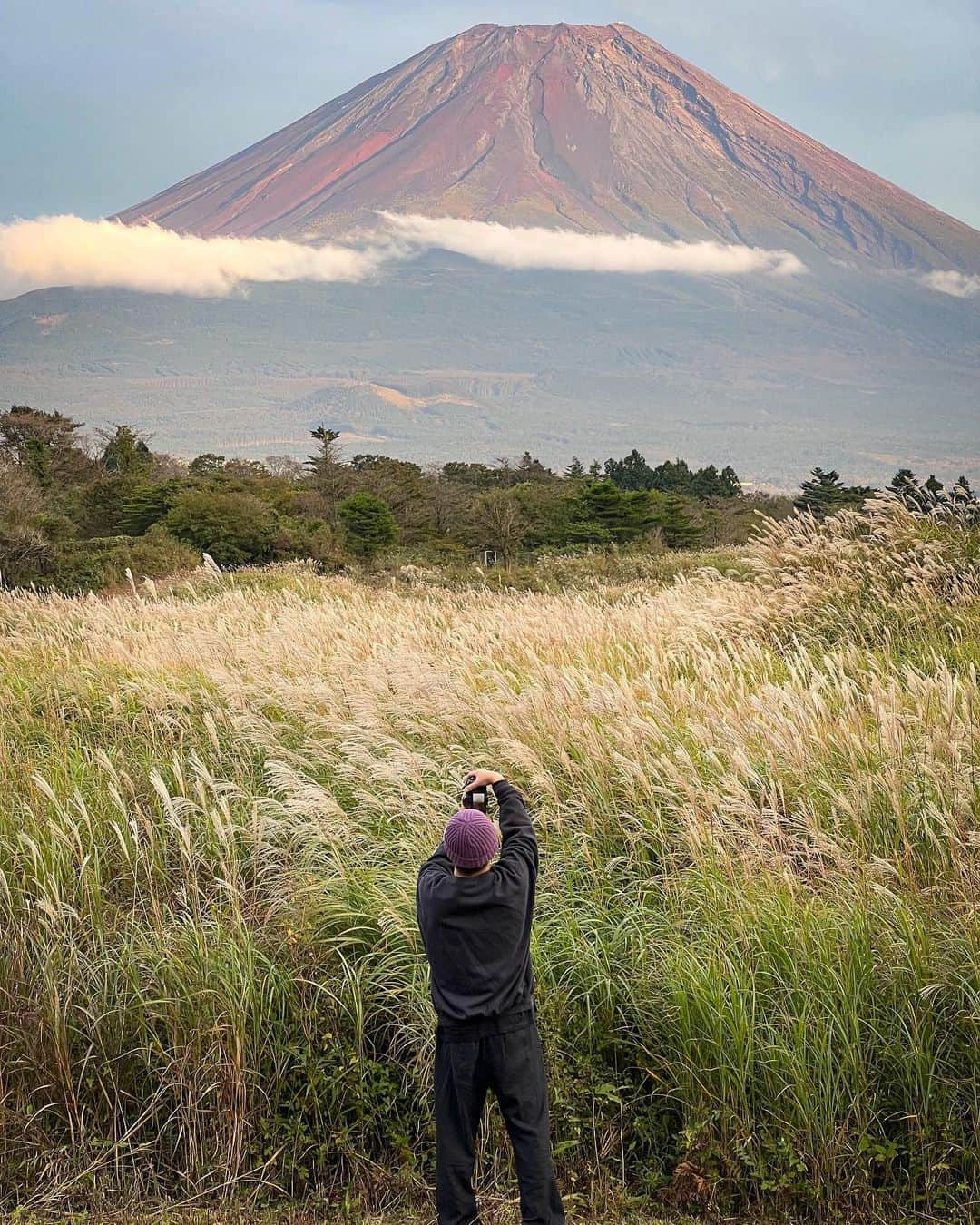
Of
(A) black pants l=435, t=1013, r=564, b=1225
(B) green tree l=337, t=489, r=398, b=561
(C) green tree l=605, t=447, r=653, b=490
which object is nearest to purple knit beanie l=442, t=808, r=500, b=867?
(A) black pants l=435, t=1013, r=564, b=1225

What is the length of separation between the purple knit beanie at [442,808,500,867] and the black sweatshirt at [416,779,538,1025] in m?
0.07

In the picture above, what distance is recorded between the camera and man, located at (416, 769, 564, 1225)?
304 cm

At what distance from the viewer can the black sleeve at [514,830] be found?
326cm

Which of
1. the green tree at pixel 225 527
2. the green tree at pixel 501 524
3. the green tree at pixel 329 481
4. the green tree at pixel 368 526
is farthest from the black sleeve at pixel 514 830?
the green tree at pixel 329 481

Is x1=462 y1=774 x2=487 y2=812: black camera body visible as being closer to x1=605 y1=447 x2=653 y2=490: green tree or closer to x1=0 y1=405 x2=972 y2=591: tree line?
x1=0 y1=405 x2=972 y2=591: tree line

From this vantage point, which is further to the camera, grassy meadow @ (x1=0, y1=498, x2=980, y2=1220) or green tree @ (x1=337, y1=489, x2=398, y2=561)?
green tree @ (x1=337, y1=489, x2=398, y2=561)

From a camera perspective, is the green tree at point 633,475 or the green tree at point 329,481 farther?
the green tree at point 633,475

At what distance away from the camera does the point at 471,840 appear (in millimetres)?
3033

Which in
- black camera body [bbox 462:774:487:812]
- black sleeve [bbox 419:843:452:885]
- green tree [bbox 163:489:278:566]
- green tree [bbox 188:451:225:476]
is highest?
green tree [bbox 188:451:225:476]

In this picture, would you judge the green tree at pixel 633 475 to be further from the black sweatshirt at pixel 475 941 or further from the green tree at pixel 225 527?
the black sweatshirt at pixel 475 941

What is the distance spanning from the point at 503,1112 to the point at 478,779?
93 centimetres

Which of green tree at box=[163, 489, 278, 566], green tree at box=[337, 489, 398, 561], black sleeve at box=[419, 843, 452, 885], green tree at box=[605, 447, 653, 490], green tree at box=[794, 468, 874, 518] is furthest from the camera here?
green tree at box=[605, 447, 653, 490]

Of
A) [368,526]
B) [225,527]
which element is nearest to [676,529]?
[368,526]

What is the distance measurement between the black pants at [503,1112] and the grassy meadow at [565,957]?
334 mm
